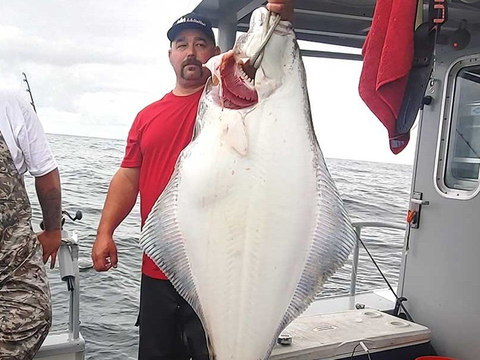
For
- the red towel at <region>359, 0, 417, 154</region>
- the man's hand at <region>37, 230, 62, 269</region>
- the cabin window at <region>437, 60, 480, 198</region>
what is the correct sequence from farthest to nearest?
the cabin window at <region>437, 60, 480, 198</region>, the man's hand at <region>37, 230, 62, 269</region>, the red towel at <region>359, 0, 417, 154</region>

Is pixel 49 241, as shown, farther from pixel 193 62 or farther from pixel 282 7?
pixel 282 7

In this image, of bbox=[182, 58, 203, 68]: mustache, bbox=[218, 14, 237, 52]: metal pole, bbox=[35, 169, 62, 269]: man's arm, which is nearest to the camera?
bbox=[182, 58, 203, 68]: mustache

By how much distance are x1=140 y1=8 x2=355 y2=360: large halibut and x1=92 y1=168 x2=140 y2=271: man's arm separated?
0.90 metres

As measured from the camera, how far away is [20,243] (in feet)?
8.41

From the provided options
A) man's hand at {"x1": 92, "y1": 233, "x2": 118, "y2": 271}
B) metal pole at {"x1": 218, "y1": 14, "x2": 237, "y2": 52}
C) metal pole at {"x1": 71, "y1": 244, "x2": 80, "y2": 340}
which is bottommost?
metal pole at {"x1": 71, "y1": 244, "x2": 80, "y2": 340}

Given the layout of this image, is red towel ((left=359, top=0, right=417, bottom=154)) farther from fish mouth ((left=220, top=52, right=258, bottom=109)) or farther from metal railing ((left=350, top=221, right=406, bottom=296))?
metal railing ((left=350, top=221, right=406, bottom=296))

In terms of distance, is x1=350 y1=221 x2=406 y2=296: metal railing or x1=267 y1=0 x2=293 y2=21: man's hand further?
x1=350 y1=221 x2=406 y2=296: metal railing

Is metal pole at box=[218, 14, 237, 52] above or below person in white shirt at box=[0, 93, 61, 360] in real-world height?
above

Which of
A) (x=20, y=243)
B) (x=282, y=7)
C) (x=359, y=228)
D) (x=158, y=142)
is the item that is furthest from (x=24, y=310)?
(x=359, y=228)

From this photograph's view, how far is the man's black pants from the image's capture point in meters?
2.43

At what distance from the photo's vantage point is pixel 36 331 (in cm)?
254

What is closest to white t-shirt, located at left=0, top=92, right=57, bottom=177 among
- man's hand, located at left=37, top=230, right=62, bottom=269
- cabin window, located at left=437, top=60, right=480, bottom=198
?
man's hand, located at left=37, top=230, right=62, bottom=269

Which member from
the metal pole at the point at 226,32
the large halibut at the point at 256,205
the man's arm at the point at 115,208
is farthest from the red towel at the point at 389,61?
the metal pole at the point at 226,32

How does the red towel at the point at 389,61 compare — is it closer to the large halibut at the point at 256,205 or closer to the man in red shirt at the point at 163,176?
the large halibut at the point at 256,205
